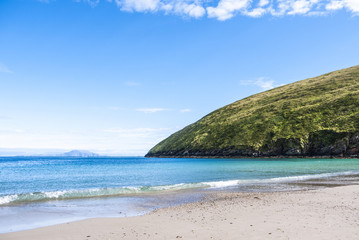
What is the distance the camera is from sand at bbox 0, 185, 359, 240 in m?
10.5

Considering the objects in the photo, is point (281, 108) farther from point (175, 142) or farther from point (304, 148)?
point (175, 142)

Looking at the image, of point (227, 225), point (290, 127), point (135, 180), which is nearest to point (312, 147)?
point (290, 127)

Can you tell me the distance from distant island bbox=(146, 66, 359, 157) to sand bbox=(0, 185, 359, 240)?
97241 millimetres

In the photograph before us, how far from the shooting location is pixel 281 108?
142 meters

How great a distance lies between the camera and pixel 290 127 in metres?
119

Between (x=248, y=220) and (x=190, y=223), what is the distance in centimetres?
285

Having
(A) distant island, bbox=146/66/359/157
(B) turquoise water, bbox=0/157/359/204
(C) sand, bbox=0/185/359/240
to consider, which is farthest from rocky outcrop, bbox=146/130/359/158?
(C) sand, bbox=0/185/359/240

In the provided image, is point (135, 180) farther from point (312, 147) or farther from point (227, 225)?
point (312, 147)

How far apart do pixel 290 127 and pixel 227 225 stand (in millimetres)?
116687

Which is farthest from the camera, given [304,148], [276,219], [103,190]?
[304,148]

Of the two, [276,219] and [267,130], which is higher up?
[267,130]

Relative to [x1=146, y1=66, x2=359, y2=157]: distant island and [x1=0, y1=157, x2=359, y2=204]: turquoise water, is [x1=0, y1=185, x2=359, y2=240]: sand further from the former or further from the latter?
[x1=146, y1=66, x2=359, y2=157]: distant island

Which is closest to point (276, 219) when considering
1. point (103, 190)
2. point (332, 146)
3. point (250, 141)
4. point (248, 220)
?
point (248, 220)

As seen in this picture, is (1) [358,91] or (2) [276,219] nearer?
(2) [276,219]
